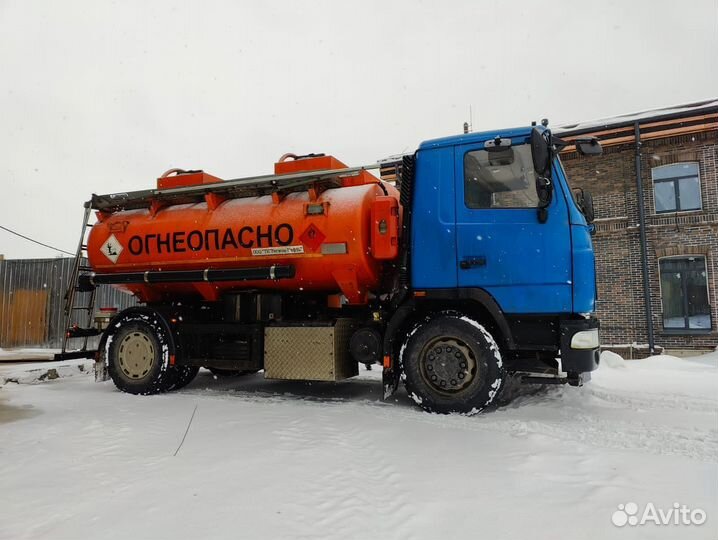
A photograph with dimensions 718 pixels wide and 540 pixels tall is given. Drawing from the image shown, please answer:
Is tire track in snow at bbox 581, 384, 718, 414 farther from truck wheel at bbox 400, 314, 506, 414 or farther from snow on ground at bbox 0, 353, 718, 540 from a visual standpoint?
truck wheel at bbox 400, 314, 506, 414

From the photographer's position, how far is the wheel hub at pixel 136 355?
22.3 ft

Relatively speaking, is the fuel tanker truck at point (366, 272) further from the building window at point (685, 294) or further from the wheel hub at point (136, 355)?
the building window at point (685, 294)

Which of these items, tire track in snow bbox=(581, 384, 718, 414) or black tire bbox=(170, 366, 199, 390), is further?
black tire bbox=(170, 366, 199, 390)

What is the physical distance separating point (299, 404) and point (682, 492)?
3.95 m

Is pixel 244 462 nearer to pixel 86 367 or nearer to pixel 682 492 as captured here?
pixel 682 492

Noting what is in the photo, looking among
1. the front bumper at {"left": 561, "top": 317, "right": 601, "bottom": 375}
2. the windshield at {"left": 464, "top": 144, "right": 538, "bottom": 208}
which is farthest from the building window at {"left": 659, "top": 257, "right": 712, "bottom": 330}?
the windshield at {"left": 464, "top": 144, "right": 538, "bottom": 208}

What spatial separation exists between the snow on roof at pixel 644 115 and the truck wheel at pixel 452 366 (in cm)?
1093

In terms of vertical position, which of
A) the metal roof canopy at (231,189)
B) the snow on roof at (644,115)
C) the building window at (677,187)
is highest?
the snow on roof at (644,115)

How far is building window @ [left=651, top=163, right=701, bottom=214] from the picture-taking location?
1314 cm

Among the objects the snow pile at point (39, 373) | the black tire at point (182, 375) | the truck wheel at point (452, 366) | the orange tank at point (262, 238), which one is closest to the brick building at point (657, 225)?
the truck wheel at point (452, 366)

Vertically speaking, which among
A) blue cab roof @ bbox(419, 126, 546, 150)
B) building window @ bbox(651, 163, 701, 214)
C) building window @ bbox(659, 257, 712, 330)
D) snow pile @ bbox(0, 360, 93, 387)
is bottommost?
snow pile @ bbox(0, 360, 93, 387)

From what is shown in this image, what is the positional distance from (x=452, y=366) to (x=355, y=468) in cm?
203

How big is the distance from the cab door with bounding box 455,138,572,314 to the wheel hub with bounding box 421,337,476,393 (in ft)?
2.08

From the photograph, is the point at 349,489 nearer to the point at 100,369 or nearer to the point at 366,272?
the point at 366,272
